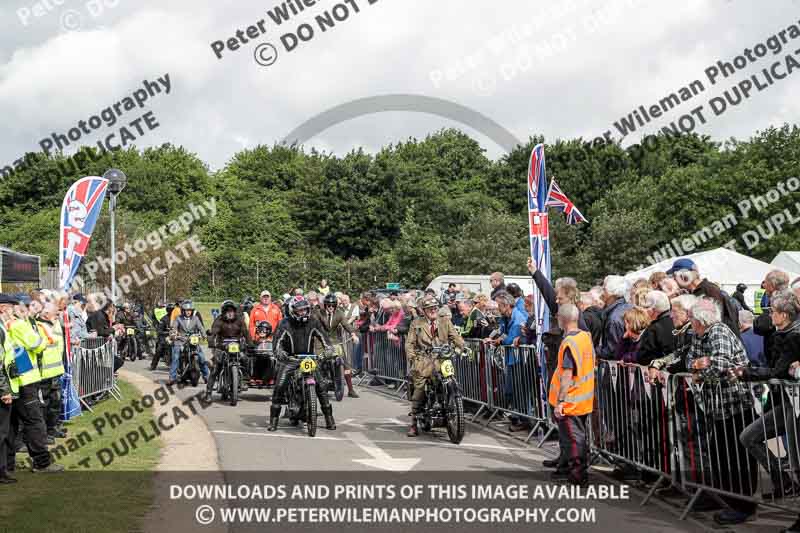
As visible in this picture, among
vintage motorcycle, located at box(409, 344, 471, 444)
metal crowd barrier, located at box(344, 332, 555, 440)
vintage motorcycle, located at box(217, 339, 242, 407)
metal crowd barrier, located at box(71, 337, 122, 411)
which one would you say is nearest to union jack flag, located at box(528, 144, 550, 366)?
metal crowd barrier, located at box(344, 332, 555, 440)

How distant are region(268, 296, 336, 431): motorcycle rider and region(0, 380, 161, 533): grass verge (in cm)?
182

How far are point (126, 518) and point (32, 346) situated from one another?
123 inches

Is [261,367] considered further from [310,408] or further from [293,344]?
[310,408]

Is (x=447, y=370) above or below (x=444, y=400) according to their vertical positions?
above

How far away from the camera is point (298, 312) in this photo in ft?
45.4

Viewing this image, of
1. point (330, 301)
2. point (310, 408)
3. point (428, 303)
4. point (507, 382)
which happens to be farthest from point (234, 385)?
point (507, 382)

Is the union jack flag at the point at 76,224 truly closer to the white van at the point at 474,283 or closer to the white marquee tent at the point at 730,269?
the white marquee tent at the point at 730,269

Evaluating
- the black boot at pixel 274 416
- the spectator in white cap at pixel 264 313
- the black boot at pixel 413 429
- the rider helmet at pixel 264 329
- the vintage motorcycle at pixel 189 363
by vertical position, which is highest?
the spectator in white cap at pixel 264 313

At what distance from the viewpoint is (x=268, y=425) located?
47.1 feet

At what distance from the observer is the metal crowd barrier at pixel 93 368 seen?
15586 mm

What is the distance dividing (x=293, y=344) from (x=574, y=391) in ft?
17.9

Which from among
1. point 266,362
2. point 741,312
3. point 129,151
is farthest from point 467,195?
point 741,312

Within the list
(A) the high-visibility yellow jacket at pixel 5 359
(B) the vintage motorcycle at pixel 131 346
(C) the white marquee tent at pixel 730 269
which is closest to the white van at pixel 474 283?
(C) the white marquee tent at pixel 730 269

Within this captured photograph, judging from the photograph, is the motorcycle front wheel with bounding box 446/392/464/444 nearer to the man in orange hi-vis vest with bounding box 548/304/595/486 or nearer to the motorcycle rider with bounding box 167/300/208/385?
the man in orange hi-vis vest with bounding box 548/304/595/486
